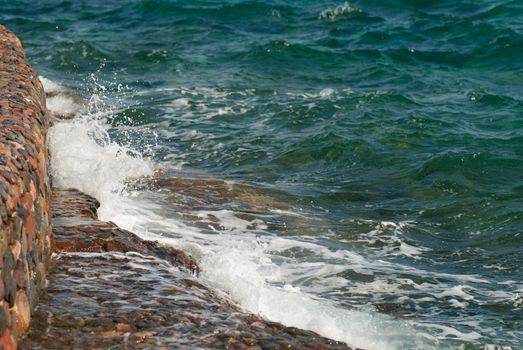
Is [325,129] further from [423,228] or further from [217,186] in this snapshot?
[423,228]

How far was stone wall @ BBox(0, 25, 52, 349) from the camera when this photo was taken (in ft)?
15.6

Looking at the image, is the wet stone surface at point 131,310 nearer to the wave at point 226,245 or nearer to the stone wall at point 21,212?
the stone wall at point 21,212

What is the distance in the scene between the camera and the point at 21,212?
5.20 m

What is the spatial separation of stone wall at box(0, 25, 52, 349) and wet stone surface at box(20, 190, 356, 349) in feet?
0.46

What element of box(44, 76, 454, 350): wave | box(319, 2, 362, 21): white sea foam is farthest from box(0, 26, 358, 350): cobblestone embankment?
box(319, 2, 362, 21): white sea foam

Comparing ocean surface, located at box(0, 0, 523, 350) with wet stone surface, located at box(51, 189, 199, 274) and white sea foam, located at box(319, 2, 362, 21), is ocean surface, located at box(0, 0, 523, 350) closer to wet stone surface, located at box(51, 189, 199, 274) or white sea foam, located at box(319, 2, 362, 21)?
white sea foam, located at box(319, 2, 362, 21)

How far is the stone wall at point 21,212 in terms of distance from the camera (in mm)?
4758

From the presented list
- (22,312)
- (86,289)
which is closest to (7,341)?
(22,312)

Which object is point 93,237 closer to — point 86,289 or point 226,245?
point 86,289

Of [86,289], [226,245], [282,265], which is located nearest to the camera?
[86,289]

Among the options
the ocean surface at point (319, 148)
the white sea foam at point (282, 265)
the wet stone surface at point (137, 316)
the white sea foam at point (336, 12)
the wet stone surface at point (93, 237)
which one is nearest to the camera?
the wet stone surface at point (137, 316)

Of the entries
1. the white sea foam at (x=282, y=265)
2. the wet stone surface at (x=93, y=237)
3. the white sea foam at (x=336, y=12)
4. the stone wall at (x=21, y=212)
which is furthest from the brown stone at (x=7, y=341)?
the white sea foam at (x=336, y=12)

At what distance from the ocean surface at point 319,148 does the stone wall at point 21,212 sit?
1.45 metres

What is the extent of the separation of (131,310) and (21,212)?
32.1 inches
